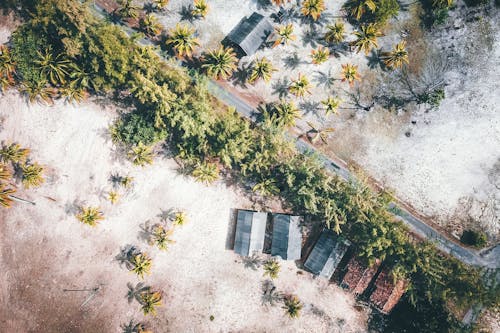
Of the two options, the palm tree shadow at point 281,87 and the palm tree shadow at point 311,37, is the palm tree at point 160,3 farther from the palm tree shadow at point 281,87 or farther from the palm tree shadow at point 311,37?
the palm tree shadow at point 311,37

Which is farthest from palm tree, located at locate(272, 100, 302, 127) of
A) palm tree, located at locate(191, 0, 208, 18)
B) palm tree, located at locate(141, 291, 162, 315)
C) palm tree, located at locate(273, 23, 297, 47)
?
palm tree, located at locate(141, 291, 162, 315)

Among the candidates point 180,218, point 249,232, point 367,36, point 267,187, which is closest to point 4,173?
point 180,218

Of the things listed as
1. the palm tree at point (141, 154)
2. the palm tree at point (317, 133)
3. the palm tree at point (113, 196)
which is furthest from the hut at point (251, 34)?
the palm tree at point (113, 196)

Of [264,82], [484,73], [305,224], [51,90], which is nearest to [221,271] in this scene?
[305,224]

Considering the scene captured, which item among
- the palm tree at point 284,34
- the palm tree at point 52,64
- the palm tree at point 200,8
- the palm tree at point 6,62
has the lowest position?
the palm tree at point 6,62

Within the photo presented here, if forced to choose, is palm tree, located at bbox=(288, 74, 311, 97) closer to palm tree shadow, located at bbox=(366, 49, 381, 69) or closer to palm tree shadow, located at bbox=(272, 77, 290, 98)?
palm tree shadow, located at bbox=(272, 77, 290, 98)

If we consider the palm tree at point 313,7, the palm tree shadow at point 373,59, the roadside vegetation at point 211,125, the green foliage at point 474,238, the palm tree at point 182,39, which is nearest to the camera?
the roadside vegetation at point 211,125
